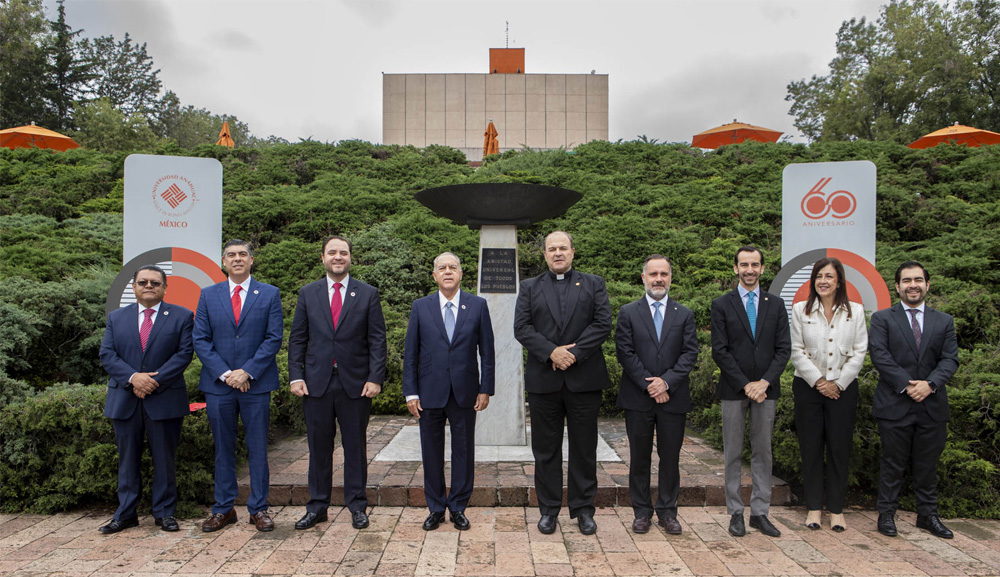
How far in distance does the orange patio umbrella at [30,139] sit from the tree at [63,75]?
50.2 ft

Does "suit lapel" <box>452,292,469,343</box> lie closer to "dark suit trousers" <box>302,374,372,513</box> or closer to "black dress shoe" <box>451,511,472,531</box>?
"dark suit trousers" <box>302,374,372,513</box>

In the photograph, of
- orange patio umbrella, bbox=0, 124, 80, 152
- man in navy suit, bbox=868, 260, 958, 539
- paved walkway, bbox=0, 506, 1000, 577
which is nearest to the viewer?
paved walkway, bbox=0, 506, 1000, 577

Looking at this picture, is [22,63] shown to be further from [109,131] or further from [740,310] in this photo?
[740,310]

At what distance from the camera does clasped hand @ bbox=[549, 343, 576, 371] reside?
3637mm

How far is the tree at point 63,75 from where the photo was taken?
2972 centimetres

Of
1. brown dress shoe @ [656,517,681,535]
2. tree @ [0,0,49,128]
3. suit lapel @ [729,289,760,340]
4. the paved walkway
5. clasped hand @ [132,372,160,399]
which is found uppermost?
tree @ [0,0,49,128]

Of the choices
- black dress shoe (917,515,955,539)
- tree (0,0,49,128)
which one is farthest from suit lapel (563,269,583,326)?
tree (0,0,49,128)

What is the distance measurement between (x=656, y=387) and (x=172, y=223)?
4114 millimetres

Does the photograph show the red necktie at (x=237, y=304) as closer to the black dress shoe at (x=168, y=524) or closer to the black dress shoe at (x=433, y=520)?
the black dress shoe at (x=168, y=524)

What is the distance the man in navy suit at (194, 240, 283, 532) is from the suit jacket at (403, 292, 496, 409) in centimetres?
88

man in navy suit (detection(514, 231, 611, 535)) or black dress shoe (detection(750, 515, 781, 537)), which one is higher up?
man in navy suit (detection(514, 231, 611, 535))

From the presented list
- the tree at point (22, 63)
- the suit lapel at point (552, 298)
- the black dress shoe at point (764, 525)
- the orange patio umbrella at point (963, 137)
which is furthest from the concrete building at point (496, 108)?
the black dress shoe at point (764, 525)

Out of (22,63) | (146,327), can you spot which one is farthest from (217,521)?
(22,63)

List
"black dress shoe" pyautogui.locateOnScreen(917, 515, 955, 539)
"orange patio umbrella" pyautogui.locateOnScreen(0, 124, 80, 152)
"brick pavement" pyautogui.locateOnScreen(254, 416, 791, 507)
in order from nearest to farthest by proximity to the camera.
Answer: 1. "black dress shoe" pyautogui.locateOnScreen(917, 515, 955, 539)
2. "brick pavement" pyautogui.locateOnScreen(254, 416, 791, 507)
3. "orange patio umbrella" pyautogui.locateOnScreen(0, 124, 80, 152)
